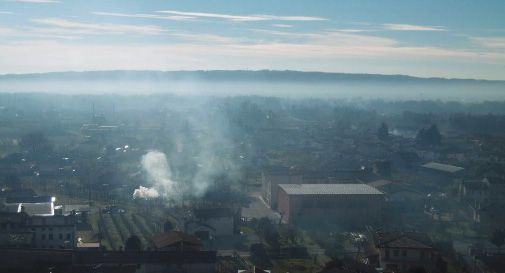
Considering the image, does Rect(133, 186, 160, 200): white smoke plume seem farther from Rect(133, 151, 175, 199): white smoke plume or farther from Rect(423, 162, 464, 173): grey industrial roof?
Rect(423, 162, 464, 173): grey industrial roof

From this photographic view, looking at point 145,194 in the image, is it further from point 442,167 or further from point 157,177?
point 442,167

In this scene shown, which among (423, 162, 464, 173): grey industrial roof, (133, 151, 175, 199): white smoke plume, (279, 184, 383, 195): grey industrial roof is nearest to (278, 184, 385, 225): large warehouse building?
(279, 184, 383, 195): grey industrial roof

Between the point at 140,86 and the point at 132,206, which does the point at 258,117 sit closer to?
the point at 132,206

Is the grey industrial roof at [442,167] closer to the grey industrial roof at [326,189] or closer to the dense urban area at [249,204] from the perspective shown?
the dense urban area at [249,204]

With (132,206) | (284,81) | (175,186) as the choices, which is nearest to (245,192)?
(175,186)

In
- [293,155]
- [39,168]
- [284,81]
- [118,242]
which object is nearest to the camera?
[118,242]

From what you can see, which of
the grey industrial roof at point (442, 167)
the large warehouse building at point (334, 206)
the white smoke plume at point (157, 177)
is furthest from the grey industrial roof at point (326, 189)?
the grey industrial roof at point (442, 167)

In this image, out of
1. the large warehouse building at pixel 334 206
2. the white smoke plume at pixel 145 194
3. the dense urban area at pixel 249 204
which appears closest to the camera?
the dense urban area at pixel 249 204
